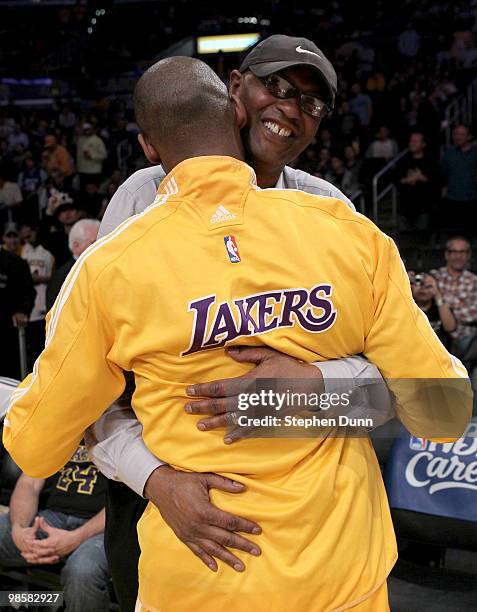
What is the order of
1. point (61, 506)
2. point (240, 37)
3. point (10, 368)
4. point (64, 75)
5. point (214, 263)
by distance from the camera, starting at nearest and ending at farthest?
point (214, 263), point (61, 506), point (10, 368), point (240, 37), point (64, 75)

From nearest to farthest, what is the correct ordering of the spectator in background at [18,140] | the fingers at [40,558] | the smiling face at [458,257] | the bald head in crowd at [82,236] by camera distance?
the fingers at [40,558], the bald head in crowd at [82,236], the smiling face at [458,257], the spectator in background at [18,140]

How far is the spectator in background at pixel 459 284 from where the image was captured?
234 inches

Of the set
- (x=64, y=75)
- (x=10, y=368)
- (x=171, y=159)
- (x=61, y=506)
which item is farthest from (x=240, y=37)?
(x=171, y=159)

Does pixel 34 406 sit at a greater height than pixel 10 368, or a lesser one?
greater

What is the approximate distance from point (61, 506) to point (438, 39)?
12.3 meters

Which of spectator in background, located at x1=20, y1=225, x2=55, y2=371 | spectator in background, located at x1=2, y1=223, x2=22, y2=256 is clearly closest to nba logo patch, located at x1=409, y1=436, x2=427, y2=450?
spectator in background, located at x1=20, y1=225, x2=55, y2=371

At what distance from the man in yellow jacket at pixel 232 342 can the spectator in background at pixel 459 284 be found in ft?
14.9

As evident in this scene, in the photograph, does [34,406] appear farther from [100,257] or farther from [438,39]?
[438,39]

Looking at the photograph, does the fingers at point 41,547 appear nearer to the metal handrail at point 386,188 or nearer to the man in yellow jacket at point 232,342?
the man in yellow jacket at point 232,342

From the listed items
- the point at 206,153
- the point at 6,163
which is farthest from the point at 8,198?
the point at 206,153

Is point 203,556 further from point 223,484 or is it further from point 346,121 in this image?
point 346,121

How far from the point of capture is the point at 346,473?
1.41m

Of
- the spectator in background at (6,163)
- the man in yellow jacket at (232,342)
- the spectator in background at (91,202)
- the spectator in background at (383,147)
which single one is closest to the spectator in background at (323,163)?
the spectator in background at (383,147)

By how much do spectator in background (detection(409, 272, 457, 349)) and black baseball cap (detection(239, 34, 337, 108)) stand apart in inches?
144
